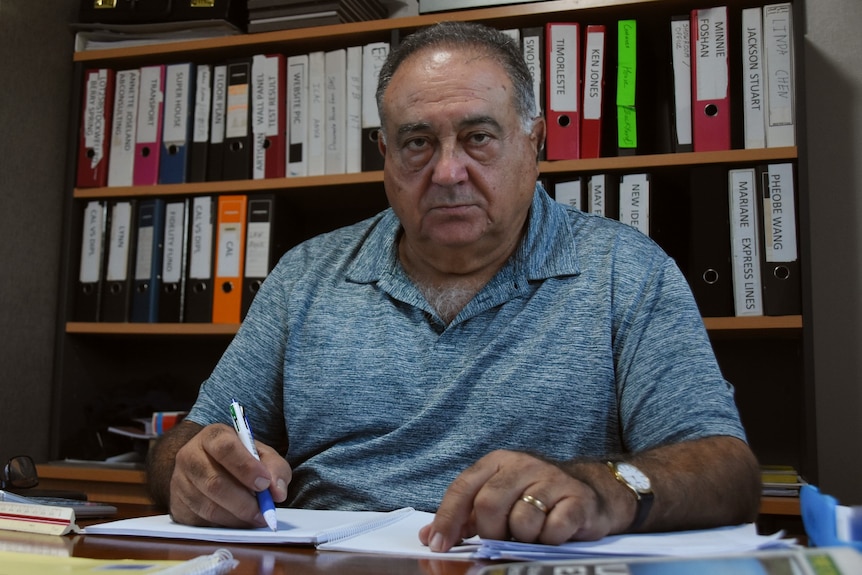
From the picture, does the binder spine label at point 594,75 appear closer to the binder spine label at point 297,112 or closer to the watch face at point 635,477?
the binder spine label at point 297,112

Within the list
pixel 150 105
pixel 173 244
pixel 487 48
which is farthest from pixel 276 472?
pixel 150 105

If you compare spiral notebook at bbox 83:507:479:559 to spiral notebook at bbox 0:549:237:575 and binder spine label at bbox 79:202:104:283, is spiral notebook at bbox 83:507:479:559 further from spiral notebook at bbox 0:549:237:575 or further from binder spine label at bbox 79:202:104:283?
binder spine label at bbox 79:202:104:283

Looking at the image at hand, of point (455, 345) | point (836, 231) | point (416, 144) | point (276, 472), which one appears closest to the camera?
point (276, 472)

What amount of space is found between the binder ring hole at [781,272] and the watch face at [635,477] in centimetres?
99

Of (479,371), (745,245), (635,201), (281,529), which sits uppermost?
(635,201)

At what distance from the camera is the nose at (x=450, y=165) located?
1176 millimetres

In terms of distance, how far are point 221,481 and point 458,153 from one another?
602 millimetres

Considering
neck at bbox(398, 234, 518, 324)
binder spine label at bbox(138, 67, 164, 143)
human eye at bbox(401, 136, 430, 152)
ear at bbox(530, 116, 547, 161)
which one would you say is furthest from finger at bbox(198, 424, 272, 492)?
binder spine label at bbox(138, 67, 164, 143)

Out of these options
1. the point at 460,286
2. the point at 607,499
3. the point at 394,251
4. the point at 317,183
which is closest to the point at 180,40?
the point at 317,183

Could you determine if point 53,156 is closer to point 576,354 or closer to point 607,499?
point 576,354

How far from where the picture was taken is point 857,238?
1847 mm

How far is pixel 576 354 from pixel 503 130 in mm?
361

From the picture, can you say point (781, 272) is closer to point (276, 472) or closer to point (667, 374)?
point (667, 374)

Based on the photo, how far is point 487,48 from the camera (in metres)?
1.23
